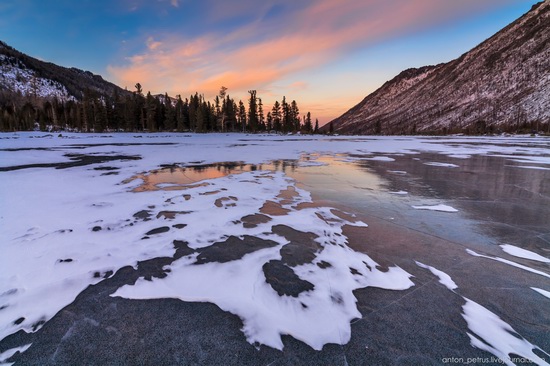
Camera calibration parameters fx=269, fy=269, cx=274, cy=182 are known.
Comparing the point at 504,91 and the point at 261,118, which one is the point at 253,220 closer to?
the point at 261,118

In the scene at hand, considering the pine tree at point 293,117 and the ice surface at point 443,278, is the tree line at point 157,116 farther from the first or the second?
the ice surface at point 443,278

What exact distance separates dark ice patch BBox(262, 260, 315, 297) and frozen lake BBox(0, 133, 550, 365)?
0.02 metres

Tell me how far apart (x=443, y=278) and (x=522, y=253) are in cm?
174

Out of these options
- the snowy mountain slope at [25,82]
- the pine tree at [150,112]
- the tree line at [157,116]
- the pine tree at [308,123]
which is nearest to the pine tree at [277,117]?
the tree line at [157,116]

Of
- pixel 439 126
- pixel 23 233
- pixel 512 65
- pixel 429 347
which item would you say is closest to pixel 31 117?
pixel 23 233

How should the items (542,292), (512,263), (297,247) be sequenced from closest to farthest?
(542,292) → (512,263) → (297,247)

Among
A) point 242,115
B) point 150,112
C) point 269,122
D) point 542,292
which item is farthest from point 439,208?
point 269,122

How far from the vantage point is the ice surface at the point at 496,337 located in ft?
7.25

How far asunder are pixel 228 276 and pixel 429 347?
221cm

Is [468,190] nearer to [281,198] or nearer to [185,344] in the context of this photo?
[281,198]

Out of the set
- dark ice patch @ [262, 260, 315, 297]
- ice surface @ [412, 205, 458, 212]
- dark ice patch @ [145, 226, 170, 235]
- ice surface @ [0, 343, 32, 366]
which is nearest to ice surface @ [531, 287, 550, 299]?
dark ice patch @ [262, 260, 315, 297]

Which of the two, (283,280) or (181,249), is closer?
(283,280)

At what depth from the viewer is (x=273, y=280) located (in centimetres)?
333

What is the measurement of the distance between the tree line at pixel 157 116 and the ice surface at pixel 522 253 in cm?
7631
